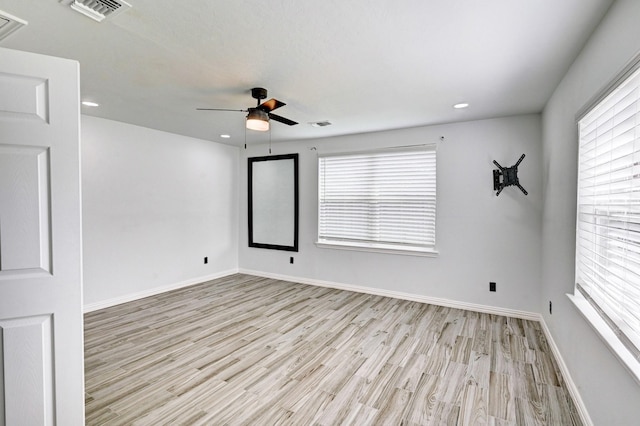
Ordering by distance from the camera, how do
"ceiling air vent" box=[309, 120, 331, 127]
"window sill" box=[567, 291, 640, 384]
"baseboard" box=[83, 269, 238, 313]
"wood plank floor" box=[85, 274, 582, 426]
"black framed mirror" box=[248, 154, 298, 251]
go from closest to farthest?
"window sill" box=[567, 291, 640, 384]
"wood plank floor" box=[85, 274, 582, 426]
"baseboard" box=[83, 269, 238, 313]
"ceiling air vent" box=[309, 120, 331, 127]
"black framed mirror" box=[248, 154, 298, 251]

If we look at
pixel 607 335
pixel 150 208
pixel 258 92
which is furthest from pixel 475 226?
pixel 150 208

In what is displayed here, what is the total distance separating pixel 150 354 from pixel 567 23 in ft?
13.4

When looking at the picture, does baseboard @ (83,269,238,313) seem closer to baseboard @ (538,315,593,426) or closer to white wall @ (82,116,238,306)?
white wall @ (82,116,238,306)

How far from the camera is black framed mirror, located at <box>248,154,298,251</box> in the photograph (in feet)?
18.3

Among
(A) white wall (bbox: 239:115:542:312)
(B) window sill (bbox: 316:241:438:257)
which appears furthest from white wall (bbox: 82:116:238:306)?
(A) white wall (bbox: 239:115:542:312)

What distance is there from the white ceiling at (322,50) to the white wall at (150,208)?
3.25 ft

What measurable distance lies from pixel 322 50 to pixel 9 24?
77.2 inches

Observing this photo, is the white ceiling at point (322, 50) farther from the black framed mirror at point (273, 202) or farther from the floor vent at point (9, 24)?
the black framed mirror at point (273, 202)

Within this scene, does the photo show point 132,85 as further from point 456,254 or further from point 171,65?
point 456,254

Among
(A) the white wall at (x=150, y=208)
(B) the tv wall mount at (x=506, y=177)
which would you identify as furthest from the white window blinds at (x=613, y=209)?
(A) the white wall at (x=150, y=208)

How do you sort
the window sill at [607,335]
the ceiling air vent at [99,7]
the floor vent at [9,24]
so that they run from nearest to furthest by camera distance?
the window sill at [607,335], the ceiling air vent at [99,7], the floor vent at [9,24]

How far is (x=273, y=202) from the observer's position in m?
5.81

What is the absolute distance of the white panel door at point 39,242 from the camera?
139 centimetres

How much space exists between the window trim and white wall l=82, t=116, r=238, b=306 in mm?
5081
